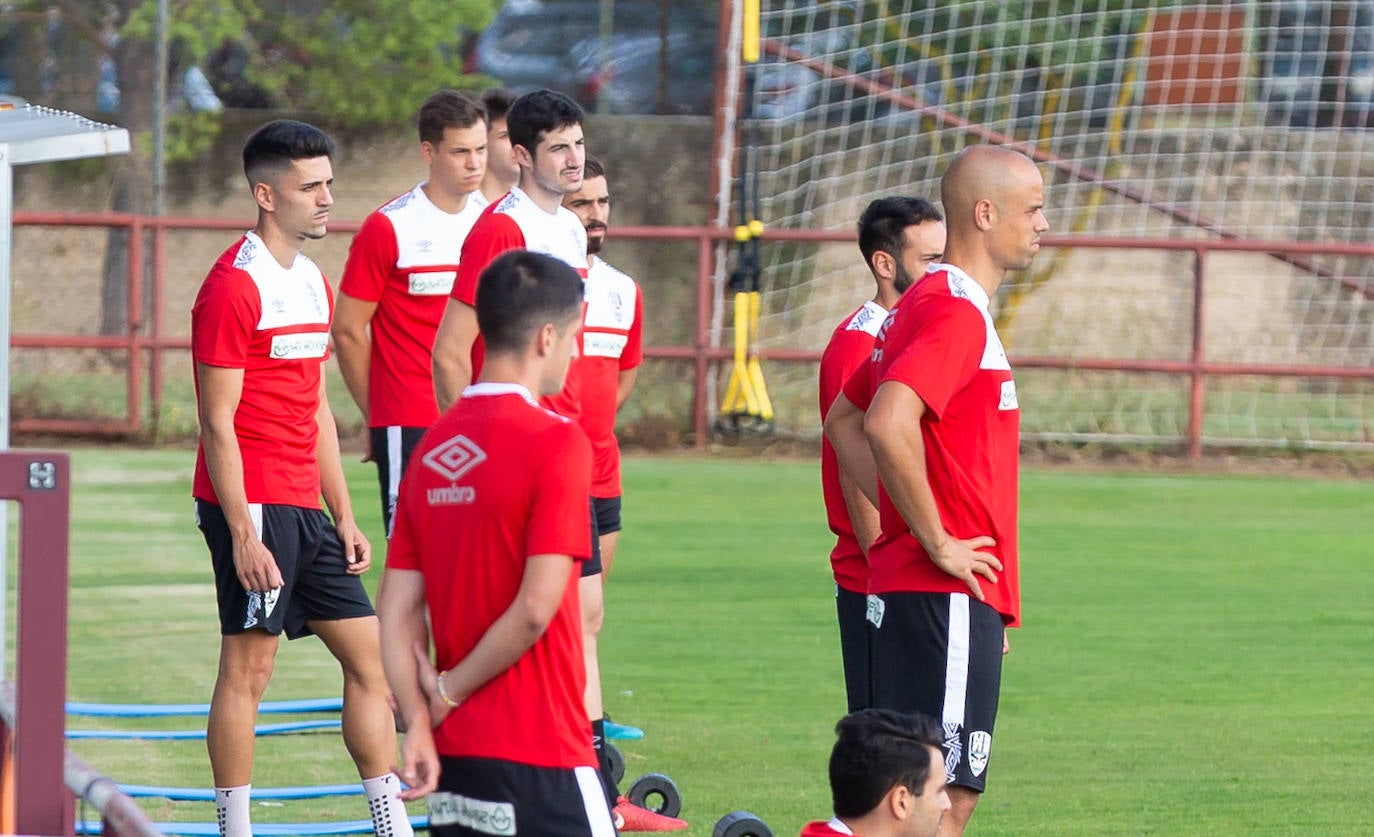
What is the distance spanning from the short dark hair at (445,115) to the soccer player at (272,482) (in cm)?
106

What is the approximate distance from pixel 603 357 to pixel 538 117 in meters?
1.18

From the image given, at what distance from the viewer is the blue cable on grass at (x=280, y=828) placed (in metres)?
5.75

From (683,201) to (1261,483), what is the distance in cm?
670

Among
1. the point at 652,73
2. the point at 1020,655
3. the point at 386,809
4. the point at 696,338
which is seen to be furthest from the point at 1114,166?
the point at 386,809

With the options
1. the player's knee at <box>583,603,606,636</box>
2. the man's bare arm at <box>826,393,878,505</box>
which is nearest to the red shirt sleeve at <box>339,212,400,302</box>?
the player's knee at <box>583,603,606,636</box>

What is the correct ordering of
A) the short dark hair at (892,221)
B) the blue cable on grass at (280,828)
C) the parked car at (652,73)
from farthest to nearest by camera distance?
the parked car at (652,73), the short dark hair at (892,221), the blue cable on grass at (280,828)

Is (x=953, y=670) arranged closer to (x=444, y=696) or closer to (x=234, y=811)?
(x=444, y=696)

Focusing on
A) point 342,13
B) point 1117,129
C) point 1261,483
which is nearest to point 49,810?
point 1261,483

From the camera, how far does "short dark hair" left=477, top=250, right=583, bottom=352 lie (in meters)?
3.68

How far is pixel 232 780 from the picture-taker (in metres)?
5.45

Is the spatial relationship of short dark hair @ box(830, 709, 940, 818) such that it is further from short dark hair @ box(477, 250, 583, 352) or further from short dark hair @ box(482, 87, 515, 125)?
short dark hair @ box(482, 87, 515, 125)

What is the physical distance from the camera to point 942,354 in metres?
4.59

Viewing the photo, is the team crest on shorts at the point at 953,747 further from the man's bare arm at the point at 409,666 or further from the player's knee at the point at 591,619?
the player's knee at the point at 591,619

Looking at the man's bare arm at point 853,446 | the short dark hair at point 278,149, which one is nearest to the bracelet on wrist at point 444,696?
the man's bare arm at point 853,446
